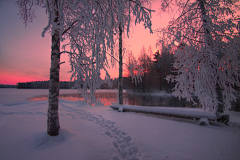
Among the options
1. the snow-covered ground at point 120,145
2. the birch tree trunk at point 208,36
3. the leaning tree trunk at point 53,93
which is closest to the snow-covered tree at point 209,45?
the birch tree trunk at point 208,36

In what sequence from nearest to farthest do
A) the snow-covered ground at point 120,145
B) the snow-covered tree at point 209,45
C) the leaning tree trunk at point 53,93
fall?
the snow-covered ground at point 120,145 → the leaning tree trunk at point 53,93 → the snow-covered tree at point 209,45

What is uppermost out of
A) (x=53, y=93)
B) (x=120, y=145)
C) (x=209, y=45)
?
(x=209, y=45)

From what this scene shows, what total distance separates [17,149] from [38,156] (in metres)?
0.57

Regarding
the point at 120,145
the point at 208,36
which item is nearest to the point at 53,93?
the point at 120,145

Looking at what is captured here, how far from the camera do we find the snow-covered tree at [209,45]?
4.39 metres

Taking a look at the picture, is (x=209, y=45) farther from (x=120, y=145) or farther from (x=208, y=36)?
(x=120, y=145)

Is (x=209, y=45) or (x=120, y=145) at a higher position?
(x=209, y=45)

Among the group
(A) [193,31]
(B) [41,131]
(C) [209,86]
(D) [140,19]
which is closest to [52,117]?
(B) [41,131]

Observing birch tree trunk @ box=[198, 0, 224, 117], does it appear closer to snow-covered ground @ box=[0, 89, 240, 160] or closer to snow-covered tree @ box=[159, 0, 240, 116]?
snow-covered tree @ box=[159, 0, 240, 116]

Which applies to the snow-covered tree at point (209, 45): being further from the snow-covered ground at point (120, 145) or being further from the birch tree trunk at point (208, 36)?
the snow-covered ground at point (120, 145)

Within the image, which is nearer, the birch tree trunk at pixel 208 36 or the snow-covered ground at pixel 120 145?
the snow-covered ground at pixel 120 145

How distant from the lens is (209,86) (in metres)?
4.64

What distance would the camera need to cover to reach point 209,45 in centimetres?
477

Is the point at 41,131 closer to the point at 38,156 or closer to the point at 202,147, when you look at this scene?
the point at 38,156
